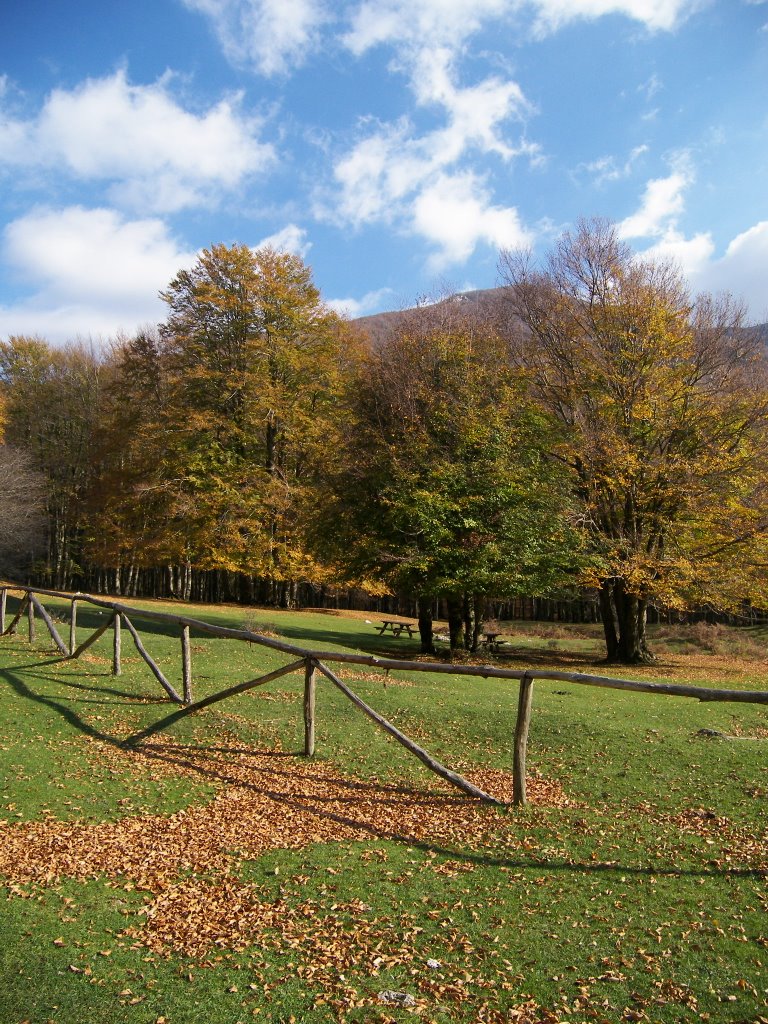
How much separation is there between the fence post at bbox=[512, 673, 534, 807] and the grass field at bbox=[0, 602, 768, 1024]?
0.97 ft

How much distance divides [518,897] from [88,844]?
4.01 m

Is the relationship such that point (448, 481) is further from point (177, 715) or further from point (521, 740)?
point (521, 740)

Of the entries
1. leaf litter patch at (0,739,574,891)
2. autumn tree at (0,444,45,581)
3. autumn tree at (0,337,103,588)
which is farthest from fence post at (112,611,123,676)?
autumn tree at (0,337,103,588)

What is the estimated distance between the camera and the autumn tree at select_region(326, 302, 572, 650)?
21.9 m

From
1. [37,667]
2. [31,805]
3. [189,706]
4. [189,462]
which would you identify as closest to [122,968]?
[31,805]

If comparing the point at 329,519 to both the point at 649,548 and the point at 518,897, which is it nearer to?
the point at 649,548

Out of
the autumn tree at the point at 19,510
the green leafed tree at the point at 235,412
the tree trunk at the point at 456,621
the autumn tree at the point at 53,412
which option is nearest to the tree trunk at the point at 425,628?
the tree trunk at the point at 456,621

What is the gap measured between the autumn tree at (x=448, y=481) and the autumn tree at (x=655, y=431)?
1.77m

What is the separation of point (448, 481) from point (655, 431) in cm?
732

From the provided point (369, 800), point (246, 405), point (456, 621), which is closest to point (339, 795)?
point (369, 800)

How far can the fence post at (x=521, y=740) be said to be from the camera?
7.75 meters

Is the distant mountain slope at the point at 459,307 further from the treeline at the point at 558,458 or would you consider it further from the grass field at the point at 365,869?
the grass field at the point at 365,869

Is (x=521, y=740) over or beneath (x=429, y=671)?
beneath

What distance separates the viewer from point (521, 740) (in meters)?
7.77
